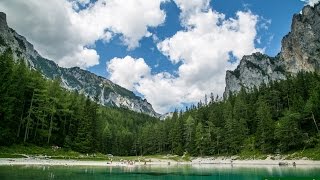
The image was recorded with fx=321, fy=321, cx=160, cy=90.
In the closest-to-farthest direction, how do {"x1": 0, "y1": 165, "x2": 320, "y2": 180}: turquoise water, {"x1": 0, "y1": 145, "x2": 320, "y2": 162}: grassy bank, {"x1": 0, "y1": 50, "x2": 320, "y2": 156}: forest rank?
{"x1": 0, "y1": 165, "x2": 320, "y2": 180}: turquoise water < {"x1": 0, "y1": 145, "x2": 320, "y2": 162}: grassy bank < {"x1": 0, "y1": 50, "x2": 320, "y2": 156}: forest

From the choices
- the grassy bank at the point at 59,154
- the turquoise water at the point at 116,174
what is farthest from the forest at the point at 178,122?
the turquoise water at the point at 116,174

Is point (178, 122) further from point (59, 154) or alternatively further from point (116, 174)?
point (116, 174)

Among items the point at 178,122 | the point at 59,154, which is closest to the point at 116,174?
the point at 59,154

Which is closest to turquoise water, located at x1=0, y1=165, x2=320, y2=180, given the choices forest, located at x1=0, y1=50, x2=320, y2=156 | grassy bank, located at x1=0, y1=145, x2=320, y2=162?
grassy bank, located at x1=0, y1=145, x2=320, y2=162

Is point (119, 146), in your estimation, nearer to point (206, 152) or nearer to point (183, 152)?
point (183, 152)

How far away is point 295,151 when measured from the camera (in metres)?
83.8

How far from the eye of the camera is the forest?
68.6 m

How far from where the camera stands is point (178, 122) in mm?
142875

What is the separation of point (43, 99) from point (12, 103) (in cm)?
1106

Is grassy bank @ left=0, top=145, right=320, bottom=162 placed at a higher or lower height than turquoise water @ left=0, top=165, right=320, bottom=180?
higher

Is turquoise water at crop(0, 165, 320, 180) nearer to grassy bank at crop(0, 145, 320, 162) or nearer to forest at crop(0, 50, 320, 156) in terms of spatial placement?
grassy bank at crop(0, 145, 320, 162)

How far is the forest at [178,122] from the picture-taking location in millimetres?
68562

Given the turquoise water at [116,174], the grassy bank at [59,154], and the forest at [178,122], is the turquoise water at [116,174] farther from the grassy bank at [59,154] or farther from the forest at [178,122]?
the forest at [178,122]

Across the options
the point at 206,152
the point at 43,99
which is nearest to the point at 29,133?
the point at 43,99
